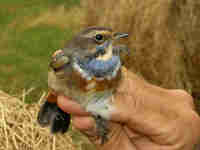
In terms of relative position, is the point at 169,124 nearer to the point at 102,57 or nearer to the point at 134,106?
the point at 134,106

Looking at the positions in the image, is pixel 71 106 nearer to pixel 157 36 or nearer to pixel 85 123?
pixel 85 123

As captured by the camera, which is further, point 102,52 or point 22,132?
point 22,132

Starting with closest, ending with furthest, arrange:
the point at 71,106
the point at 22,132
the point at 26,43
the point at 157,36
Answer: the point at 71,106, the point at 22,132, the point at 157,36, the point at 26,43

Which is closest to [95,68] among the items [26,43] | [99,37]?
[99,37]

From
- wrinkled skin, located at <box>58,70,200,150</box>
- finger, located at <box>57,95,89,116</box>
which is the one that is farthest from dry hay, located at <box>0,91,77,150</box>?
finger, located at <box>57,95,89,116</box>

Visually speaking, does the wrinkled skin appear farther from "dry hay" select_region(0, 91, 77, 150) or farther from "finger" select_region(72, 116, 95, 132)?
"dry hay" select_region(0, 91, 77, 150)

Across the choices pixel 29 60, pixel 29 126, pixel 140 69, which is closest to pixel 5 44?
pixel 29 60

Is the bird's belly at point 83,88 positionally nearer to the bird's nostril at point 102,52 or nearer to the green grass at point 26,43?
the bird's nostril at point 102,52
